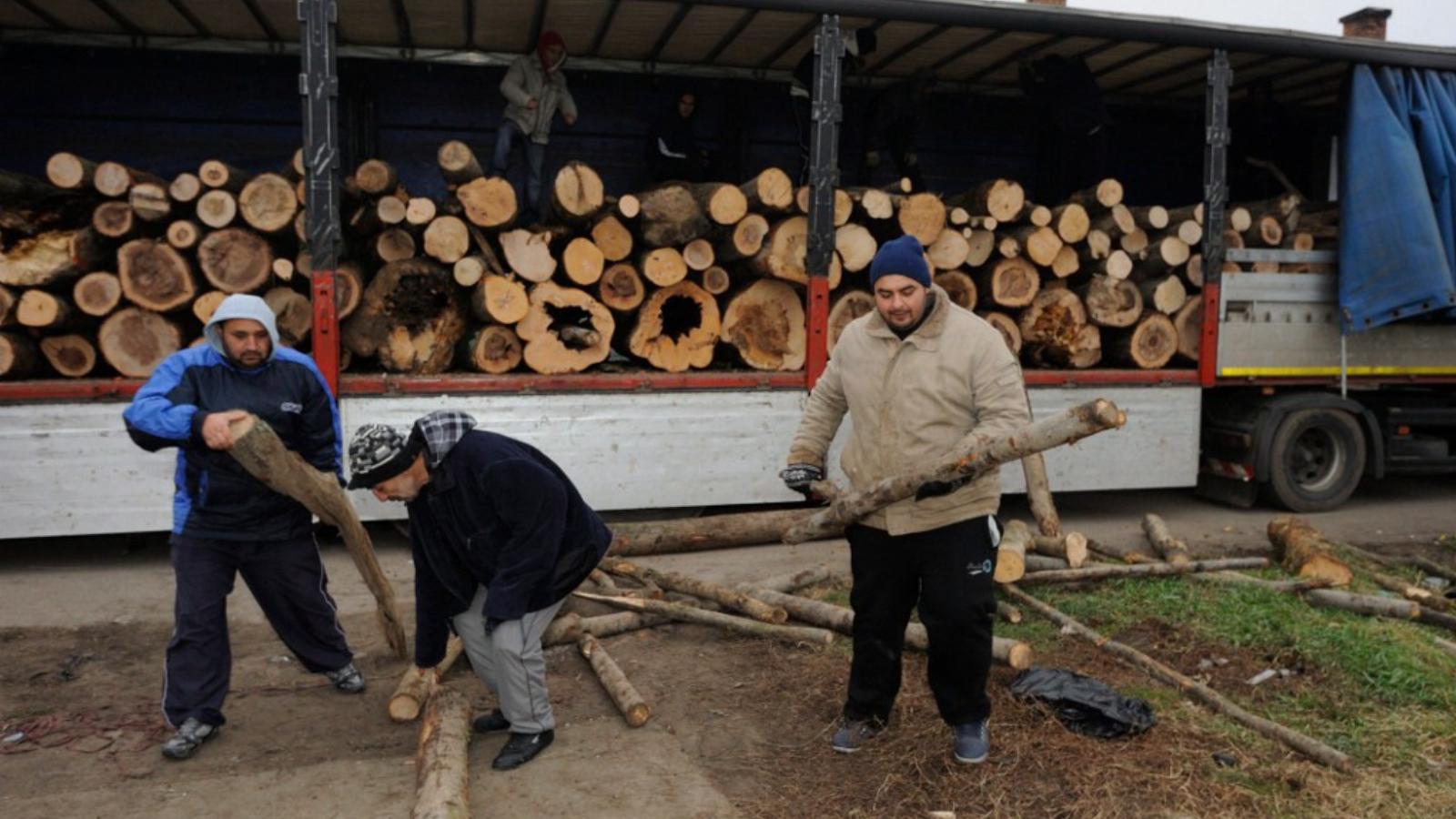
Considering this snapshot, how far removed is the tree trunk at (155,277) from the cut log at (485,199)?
168 centimetres

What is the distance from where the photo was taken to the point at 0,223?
20.9ft

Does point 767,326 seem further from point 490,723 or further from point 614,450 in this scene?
point 490,723

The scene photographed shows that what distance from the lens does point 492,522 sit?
3.64 metres

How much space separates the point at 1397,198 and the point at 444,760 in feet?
25.1

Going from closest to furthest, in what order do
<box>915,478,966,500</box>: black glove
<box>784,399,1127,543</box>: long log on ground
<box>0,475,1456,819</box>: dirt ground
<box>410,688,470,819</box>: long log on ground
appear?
<box>784,399,1127,543</box>: long log on ground < <box>410,688,470,819</box>: long log on ground < <box>915,478,966,500</box>: black glove < <box>0,475,1456,819</box>: dirt ground

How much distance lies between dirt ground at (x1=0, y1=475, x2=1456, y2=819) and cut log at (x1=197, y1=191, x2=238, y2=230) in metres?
2.43

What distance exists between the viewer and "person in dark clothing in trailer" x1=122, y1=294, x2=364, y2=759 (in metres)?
3.89

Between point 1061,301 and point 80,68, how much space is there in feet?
26.1

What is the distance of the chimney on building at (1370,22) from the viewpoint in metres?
10.9

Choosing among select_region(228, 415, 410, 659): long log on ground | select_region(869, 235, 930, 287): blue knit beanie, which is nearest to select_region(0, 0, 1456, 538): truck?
select_region(228, 415, 410, 659): long log on ground

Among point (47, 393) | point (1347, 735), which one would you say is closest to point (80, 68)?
point (47, 393)

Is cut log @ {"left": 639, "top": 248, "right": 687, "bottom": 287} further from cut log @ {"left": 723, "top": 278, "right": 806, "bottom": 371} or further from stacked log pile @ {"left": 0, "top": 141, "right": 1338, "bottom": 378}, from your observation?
cut log @ {"left": 723, "top": 278, "right": 806, "bottom": 371}

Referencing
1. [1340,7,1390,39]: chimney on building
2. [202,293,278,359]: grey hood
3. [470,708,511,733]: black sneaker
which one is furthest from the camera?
[1340,7,1390,39]: chimney on building

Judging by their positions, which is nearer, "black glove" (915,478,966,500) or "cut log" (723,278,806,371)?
"black glove" (915,478,966,500)
